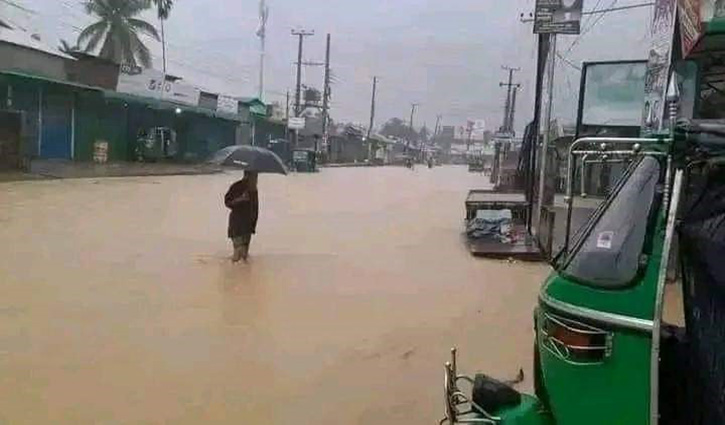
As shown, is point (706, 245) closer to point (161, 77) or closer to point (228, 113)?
point (161, 77)

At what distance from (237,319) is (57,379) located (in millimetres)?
2532

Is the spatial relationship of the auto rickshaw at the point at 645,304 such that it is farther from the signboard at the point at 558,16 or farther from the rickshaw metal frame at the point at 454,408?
the signboard at the point at 558,16

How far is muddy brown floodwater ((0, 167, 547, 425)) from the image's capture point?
5.50m

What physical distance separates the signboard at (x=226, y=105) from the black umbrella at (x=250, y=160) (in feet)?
113

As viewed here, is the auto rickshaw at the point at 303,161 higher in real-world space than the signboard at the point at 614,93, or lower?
lower

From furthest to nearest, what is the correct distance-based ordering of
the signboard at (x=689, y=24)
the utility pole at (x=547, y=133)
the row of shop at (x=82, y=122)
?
the row of shop at (x=82, y=122), the utility pole at (x=547, y=133), the signboard at (x=689, y=24)

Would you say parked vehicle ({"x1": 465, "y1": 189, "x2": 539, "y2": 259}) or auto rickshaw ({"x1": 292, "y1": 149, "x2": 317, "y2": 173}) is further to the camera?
auto rickshaw ({"x1": 292, "y1": 149, "x2": 317, "y2": 173})

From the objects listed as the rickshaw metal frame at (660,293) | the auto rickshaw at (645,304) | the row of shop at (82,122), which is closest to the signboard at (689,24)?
the auto rickshaw at (645,304)

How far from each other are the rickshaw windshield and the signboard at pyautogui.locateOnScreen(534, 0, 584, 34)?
462 inches

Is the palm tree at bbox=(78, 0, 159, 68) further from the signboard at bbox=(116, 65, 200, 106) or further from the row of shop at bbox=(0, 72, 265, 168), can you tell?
the signboard at bbox=(116, 65, 200, 106)

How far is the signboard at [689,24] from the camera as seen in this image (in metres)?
10.3

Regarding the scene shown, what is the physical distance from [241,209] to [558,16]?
6.95m

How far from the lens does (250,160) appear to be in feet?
36.6

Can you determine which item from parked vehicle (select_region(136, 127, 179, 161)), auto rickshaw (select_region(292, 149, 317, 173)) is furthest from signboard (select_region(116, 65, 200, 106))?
auto rickshaw (select_region(292, 149, 317, 173))
